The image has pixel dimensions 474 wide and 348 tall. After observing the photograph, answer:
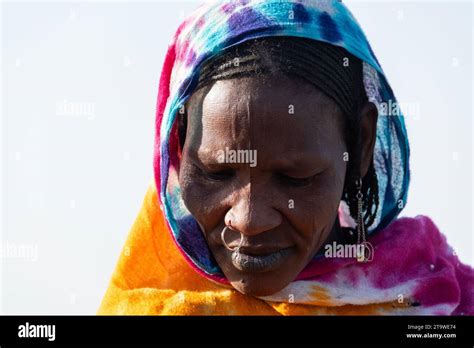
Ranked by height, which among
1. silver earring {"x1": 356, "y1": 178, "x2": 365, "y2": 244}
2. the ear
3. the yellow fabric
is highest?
the ear

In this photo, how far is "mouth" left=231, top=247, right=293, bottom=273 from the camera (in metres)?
3.63

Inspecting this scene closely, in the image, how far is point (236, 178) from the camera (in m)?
3.64

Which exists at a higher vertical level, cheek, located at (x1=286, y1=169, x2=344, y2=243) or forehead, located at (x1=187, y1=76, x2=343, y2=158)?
forehead, located at (x1=187, y1=76, x2=343, y2=158)

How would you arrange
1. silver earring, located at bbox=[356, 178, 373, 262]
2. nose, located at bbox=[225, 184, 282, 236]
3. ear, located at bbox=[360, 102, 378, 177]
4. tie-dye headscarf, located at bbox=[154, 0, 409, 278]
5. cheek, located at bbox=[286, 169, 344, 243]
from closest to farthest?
nose, located at bbox=[225, 184, 282, 236]
cheek, located at bbox=[286, 169, 344, 243]
tie-dye headscarf, located at bbox=[154, 0, 409, 278]
ear, located at bbox=[360, 102, 378, 177]
silver earring, located at bbox=[356, 178, 373, 262]

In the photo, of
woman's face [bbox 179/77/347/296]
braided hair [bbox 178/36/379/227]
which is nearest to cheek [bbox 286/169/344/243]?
woman's face [bbox 179/77/347/296]

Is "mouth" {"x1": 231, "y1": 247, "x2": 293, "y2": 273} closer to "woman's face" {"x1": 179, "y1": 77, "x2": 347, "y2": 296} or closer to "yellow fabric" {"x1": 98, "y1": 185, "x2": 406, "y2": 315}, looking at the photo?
"woman's face" {"x1": 179, "y1": 77, "x2": 347, "y2": 296}

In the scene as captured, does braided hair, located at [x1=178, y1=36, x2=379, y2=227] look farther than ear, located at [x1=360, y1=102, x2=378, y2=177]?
No

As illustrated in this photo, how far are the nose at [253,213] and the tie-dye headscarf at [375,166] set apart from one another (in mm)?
473

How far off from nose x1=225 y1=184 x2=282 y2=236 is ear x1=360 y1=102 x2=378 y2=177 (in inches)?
21.4

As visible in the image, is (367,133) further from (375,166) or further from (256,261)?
(256,261)

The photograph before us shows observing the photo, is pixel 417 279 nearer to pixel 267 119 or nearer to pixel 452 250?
pixel 452 250

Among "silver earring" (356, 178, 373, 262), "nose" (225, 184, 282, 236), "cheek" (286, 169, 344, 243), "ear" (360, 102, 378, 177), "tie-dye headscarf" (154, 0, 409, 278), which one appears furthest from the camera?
"silver earring" (356, 178, 373, 262)
